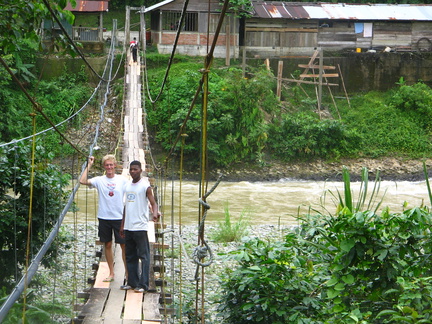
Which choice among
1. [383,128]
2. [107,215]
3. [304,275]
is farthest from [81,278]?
[383,128]

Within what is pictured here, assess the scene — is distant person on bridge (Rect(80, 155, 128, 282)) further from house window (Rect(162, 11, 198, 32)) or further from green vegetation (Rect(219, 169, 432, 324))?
house window (Rect(162, 11, 198, 32))

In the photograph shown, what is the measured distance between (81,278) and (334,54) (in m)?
12.8

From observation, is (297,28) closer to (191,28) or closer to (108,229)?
(191,28)

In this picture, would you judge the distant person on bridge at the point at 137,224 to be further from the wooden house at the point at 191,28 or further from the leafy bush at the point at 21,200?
the wooden house at the point at 191,28

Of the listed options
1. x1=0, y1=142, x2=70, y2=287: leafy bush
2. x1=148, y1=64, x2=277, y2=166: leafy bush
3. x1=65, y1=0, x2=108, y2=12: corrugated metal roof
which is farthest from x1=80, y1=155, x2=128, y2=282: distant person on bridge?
x1=65, y1=0, x2=108, y2=12: corrugated metal roof

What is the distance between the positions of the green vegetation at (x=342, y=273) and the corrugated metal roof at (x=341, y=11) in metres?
13.9

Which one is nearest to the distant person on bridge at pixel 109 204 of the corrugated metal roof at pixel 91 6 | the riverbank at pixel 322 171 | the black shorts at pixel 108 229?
the black shorts at pixel 108 229

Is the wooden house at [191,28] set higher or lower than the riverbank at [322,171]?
higher

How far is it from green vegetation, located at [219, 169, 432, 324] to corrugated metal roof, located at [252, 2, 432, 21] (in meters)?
13.9

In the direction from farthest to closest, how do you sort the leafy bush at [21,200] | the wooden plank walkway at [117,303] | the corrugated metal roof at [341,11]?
the corrugated metal roof at [341,11]
the leafy bush at [21,200]
the wooden plank walkway at [117,303]

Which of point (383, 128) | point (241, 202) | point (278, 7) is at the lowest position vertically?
point (241, 202)

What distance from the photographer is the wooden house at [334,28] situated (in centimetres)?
1759

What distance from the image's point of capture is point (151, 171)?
7129 mm

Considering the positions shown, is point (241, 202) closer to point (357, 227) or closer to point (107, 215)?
point (107, 215)
